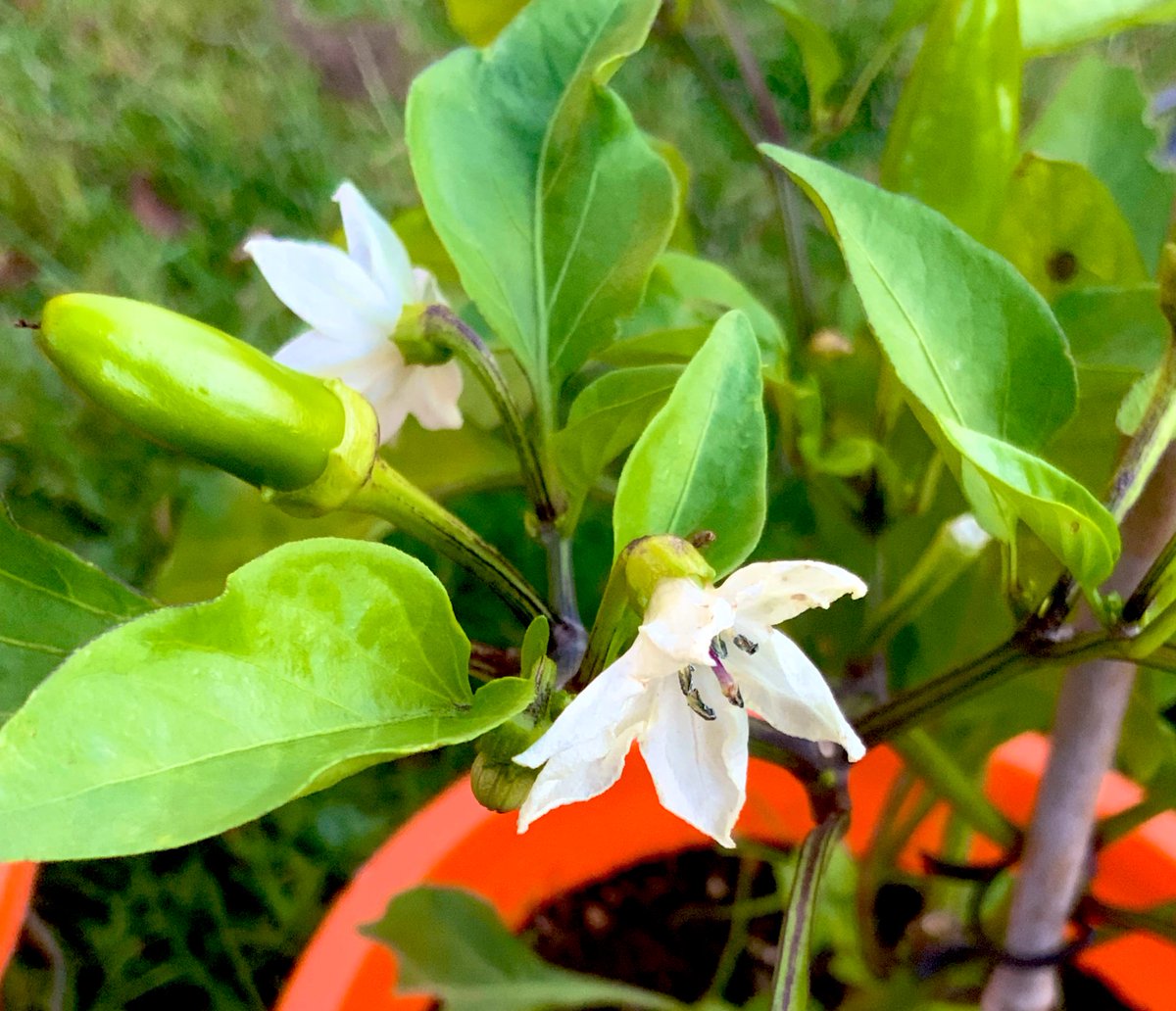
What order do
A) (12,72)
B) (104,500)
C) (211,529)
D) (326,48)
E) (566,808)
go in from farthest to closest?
(326,48) → (12,72) → (104,500) → (566,808) → (211,529)

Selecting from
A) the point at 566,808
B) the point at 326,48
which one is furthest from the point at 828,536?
the point at 326,48

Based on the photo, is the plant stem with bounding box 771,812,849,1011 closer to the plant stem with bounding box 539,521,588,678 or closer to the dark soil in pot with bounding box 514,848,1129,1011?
the plant stem with bounding box 539,521,588,678

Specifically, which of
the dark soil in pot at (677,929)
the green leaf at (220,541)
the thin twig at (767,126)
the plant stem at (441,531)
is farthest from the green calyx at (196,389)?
the dark soil in pot at (677,929)

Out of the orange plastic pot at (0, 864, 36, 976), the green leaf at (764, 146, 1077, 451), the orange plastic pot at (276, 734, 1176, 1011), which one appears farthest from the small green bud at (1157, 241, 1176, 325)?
the orange plastic pot at (0, 864, 36, 976)

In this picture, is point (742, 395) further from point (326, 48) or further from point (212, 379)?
point (326, 48)

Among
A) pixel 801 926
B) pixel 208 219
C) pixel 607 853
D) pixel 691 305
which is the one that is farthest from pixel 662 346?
→ pixel 208 219

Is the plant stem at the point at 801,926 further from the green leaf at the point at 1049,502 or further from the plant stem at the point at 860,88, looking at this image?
the plant stem at the point at 860,88
